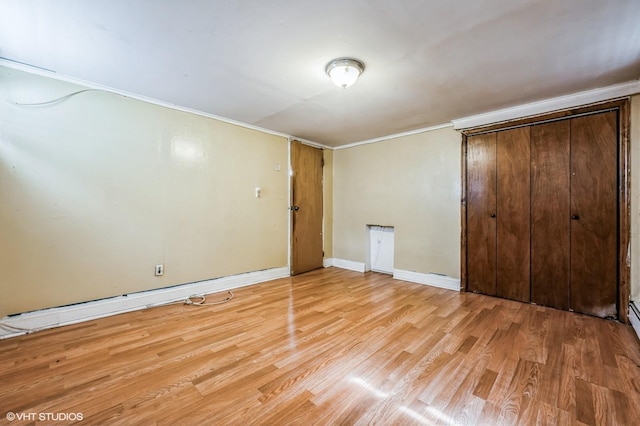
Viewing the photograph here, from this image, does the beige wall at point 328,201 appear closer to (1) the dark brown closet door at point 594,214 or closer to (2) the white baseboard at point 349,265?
(2) the white baseboard at point 349,265

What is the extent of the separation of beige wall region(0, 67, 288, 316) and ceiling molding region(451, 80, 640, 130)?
9.66 feet

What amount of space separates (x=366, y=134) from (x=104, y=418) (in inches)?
158

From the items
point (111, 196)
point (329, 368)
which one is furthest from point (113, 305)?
point (329, 368)

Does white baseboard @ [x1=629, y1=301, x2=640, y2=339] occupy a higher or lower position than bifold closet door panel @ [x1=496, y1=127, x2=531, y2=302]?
lower

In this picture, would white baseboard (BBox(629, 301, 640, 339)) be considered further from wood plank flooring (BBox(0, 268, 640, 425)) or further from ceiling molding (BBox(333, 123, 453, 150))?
ceiling molding (BBox(333, 123, 453, 150))

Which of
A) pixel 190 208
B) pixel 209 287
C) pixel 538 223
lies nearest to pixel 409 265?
pixel 538 223

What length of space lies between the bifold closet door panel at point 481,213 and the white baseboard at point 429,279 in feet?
0.61

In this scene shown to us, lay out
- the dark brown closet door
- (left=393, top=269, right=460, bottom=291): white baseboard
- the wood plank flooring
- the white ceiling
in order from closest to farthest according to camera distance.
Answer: the wood plank flooring
the white ceiling
the dark brown closet door
(left=393, top=269, right=460, bottom=291): white baseboard

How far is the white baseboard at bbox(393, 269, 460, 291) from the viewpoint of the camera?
3.49 metres

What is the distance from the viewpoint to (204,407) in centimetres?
136

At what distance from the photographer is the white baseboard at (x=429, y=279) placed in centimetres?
349

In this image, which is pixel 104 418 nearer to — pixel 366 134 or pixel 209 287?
pixel 209 287

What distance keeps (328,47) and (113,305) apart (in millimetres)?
3056

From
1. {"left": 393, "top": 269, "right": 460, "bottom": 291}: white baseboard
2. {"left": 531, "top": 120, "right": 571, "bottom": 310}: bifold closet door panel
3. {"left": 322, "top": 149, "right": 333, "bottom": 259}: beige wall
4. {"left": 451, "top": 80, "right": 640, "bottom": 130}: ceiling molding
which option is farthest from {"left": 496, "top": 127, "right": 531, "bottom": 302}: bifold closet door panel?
{"left": 322, "top": 149, "right": 333, "bottom": 259}: beige wall
